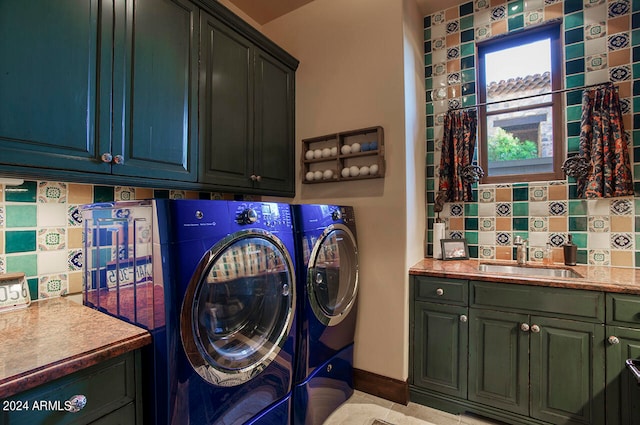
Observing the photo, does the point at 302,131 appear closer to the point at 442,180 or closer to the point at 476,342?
the point at 442,180

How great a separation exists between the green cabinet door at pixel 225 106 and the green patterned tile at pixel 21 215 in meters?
0.75

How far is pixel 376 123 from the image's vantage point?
2.19m

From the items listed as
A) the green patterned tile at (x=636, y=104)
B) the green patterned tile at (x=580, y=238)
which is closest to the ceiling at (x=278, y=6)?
the green patterned tile at (x=636, y=104)

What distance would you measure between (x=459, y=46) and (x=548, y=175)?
4.20 ft

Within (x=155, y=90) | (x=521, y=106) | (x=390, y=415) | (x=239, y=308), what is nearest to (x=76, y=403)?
(x=239, y=308)

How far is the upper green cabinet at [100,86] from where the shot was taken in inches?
41.7

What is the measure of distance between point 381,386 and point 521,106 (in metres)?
2.39

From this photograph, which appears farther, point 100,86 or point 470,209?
point 470,209

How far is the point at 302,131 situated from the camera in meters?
2.48

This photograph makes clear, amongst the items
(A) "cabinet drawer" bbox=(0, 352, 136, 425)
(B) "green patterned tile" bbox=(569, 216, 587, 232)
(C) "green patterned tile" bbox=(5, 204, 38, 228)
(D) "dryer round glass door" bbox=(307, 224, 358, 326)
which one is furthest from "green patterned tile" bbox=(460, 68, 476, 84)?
(C) "green patterned tile" bbox=(5, 204, 38, 228)

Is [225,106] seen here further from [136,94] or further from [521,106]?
[521,106]

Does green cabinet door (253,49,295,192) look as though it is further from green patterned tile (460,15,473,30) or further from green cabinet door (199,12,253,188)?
green patterned tile (460,15,473,30)

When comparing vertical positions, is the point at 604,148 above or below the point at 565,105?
below

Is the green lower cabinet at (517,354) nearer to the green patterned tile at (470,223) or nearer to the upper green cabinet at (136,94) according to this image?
the green patterned tile at (470,223)
